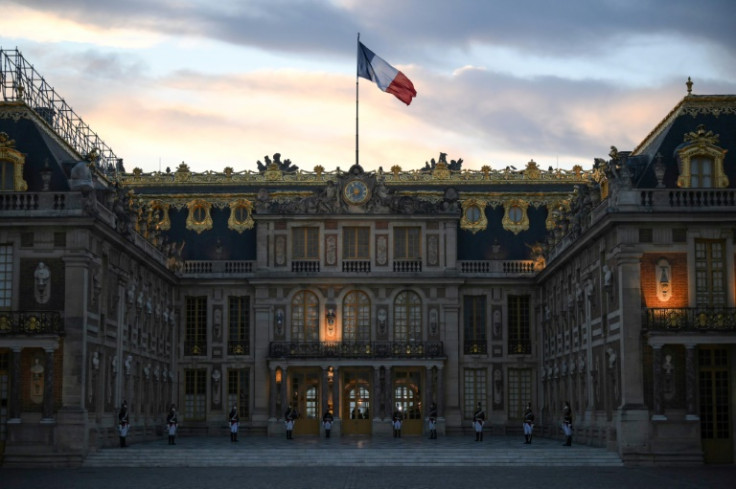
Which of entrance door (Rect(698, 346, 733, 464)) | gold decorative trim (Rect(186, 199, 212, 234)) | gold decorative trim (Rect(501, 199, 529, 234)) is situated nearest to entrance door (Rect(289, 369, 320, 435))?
gold decorative trim (Rect(186, 199, 212, 234))

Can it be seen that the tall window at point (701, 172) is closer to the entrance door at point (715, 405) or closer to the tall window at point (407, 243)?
the entrance door at point (715, 405)

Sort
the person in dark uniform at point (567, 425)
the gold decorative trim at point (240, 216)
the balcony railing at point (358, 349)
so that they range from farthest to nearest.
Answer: the gold decorative trim at point (240, 216)
the balcony railing at point (358, 349)
the person in dark uniform at point (567, 425)

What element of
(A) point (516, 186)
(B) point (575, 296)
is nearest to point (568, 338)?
(B) point (575, 296)

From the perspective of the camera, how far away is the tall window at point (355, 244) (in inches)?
2350

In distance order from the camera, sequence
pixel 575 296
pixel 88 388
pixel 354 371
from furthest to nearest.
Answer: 1. pixel 354 371
2. pixel 575 296
3. pixel 88 388

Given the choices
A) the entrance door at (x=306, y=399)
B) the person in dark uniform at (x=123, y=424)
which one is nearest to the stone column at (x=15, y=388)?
the person in dark uniform at (x=123, y=424)

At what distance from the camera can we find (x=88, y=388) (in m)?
41.0

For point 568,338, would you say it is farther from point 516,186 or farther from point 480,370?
point 516,186

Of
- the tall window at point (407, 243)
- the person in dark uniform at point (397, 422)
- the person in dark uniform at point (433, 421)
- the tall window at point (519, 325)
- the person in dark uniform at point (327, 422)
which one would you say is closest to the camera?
the person in dark uniform at point (433, 421)

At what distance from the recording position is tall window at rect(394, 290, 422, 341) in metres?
59.5

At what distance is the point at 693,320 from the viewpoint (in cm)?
3897

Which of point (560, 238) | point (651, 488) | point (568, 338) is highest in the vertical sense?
point (560, 238)

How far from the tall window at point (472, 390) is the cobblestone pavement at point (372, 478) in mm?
19905

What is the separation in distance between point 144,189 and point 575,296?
25918mm
